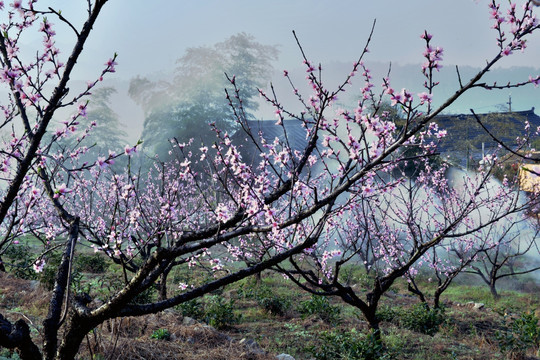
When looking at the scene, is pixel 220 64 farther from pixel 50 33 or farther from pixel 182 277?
pixel 50 33

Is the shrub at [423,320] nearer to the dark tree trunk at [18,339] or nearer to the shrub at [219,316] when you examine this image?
the shrub at [219,316]

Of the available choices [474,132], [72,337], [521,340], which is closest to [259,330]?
[521,340]

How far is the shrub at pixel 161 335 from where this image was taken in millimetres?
5371

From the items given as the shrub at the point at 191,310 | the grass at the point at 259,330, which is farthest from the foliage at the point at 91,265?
the shrub at the point at 191,310

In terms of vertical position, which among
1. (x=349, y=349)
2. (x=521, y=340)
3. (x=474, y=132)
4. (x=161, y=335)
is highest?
(x=474, y=132)

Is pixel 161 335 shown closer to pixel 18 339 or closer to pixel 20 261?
pixel 18 339

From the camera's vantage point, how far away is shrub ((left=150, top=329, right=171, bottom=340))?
17.6 ft

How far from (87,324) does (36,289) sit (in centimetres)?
673

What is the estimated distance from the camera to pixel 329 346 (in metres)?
5.01

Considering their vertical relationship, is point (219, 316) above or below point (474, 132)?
below

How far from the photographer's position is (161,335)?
5414 millimetres

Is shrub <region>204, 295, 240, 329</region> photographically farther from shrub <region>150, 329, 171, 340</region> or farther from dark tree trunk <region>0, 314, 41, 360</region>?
dark tree trunk <region>0, 314, 41, 360</region>

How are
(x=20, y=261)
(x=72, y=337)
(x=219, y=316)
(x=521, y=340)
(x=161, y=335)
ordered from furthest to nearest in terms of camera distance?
(x=20, y=261), (x=219, y=316), (x=521, y=340), (x=161, y=335), (x=72, y=337)

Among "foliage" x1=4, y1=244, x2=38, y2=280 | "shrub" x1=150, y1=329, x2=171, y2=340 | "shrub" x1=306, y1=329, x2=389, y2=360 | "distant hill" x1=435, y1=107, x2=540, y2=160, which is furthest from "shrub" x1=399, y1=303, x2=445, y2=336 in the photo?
"distant hill" x1=435, y1=107, x2=540, y2=160
